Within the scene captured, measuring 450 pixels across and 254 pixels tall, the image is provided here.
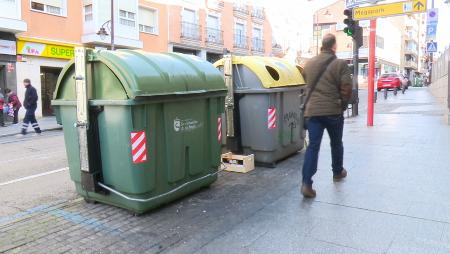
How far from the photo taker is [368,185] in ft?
18.3

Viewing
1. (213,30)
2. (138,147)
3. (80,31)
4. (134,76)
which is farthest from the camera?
(213,30)

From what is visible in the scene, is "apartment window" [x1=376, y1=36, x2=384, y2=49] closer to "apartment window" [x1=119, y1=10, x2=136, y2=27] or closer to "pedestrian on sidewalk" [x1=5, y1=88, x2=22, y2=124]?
"apartment window" [x1=119, y1=10, x2=136, y2=27]

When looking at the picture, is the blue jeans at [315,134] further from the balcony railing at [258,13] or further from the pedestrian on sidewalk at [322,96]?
the balcony railing at [258,13]

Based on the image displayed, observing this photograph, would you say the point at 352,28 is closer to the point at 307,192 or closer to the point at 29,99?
the point at 307,192

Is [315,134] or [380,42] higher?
[380,42]

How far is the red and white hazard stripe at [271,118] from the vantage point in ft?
21.7

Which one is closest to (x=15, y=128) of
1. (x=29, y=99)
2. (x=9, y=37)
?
(x=29, y=99)

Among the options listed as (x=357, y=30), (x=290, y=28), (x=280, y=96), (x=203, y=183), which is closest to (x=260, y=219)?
(x=203, y=183)

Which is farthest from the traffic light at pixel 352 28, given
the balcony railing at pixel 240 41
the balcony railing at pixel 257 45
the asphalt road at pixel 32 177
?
the balcony railing at pixel 257 45

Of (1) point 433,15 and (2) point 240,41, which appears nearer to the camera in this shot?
(1) point 433,15

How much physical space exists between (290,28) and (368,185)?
134 ft

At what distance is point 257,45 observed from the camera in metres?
37.0

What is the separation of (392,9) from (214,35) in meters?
20.9

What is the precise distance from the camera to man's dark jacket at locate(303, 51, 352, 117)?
5.08 metres
